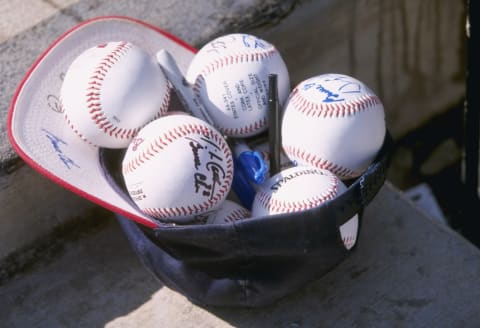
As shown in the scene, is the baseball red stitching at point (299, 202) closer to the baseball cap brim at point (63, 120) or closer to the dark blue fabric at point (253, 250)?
the dark blue fabric at point (253, 250)

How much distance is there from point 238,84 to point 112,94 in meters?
0.31

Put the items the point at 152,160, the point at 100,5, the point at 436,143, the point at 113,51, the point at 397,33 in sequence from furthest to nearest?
the point at 436,143
the point at 397,33
the point at 100,5
the point at 113,51
the point at 152,160

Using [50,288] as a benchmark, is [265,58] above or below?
above

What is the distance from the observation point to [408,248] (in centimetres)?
188

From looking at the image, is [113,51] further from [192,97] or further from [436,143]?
[436,143]

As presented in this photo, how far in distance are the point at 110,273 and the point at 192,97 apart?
0.55 m

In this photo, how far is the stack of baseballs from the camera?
5.12 feet

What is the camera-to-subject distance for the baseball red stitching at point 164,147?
1568 millimetres

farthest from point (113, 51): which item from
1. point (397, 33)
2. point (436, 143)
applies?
point (436, 143)

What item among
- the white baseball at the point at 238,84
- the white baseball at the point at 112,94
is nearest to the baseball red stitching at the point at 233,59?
the white baseball at the point at 238,84

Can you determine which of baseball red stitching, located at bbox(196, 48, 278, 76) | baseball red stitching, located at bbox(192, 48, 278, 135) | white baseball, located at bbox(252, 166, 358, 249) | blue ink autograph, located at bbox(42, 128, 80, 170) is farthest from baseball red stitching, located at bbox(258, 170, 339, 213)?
blue ink autograph, located at bbox(42, 128, 80, 170)

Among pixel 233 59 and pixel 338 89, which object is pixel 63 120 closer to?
pixel 233 59

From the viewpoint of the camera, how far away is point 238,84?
5.63ft
